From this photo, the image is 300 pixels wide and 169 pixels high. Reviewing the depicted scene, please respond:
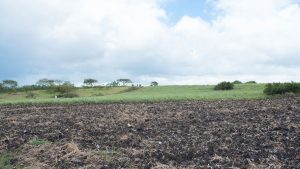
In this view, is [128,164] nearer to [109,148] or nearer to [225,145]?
[109,148]

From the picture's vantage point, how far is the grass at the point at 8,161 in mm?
13470

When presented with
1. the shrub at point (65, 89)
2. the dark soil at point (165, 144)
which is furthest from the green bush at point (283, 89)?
the shrub at point (65, 89)

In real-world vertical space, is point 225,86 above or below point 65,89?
below

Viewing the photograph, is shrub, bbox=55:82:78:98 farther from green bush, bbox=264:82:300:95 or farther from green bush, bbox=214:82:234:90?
green bush, bbox=264:82:300:95

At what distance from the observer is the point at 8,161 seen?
46.1ft

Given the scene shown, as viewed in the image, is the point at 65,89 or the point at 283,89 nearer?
the point at 283,89

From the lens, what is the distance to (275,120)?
61.2ft

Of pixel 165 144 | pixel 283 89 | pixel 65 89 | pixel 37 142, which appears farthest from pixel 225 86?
pixel 165 144

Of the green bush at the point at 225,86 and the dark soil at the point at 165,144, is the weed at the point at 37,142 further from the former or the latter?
the green bush at the point at 225,86

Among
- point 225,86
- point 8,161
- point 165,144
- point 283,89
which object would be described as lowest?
point 8,161

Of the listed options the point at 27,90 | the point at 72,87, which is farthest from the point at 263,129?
the point at 27,90

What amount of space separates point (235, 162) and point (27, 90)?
2871 inches

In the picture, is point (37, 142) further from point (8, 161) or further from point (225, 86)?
point (225, 86)

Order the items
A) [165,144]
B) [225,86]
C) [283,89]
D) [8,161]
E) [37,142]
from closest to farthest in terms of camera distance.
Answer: [8,161], [165,144], [37,142], [283,89], [225,86]
